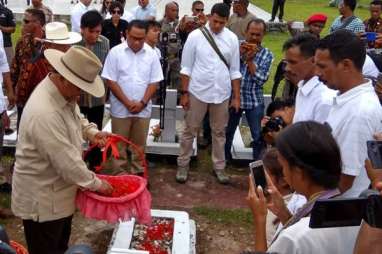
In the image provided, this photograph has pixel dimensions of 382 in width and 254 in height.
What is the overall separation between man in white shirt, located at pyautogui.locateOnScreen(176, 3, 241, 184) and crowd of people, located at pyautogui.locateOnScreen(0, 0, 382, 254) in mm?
12

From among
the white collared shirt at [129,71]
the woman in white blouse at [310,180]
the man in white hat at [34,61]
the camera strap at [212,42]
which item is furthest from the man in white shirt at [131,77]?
the woman in white blouse at [310,180]

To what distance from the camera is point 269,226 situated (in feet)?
10.3

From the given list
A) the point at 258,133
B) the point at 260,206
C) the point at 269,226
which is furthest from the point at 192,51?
the point at 260,206

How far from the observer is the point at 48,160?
135 inches

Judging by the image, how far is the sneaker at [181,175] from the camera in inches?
243

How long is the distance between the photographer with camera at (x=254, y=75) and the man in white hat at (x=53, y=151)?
2.76 m

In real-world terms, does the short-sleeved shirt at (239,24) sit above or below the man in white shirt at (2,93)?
above

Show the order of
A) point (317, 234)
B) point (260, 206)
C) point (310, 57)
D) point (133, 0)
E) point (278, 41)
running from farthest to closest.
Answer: point (133, 0) → point (278, 41) → point (310, 57) → point (260, 206) → point (317, 234)

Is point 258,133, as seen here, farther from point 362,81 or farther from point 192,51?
point 362,81

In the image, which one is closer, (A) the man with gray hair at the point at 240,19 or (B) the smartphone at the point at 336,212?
(B) the smartphone at the point at 336,212

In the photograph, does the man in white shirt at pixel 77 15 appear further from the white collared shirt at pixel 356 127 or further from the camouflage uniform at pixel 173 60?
the white collared shirt at pixel 356 127

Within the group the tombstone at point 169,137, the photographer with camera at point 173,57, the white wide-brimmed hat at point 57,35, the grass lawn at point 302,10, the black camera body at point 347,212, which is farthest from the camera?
the grass lawn at point 302,10

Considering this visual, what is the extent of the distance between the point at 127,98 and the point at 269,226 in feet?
9.45

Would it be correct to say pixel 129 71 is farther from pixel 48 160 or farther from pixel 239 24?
pixel 239 24
